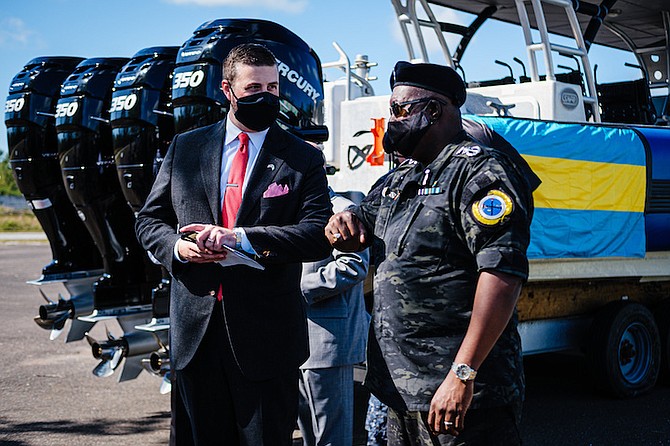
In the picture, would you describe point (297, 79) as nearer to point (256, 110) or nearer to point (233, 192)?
point (256, 110)

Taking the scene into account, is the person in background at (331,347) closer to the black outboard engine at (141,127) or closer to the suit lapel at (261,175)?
the suit lapel at (261,175)

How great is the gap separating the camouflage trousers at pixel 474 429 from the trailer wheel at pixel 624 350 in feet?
14.5

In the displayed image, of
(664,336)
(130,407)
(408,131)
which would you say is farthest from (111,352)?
(664,336)

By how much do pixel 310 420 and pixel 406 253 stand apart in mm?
2115

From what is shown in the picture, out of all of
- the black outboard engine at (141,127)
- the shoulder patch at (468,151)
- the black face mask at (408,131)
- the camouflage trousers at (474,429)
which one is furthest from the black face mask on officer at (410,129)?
the black outboard engine at (141,127)

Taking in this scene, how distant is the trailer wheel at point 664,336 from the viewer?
24.5ft

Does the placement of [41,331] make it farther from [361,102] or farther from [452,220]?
[452,220]

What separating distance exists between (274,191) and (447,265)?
0.84m

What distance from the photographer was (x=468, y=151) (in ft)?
8.98

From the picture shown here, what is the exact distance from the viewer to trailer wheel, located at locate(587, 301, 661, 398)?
22.6 feet

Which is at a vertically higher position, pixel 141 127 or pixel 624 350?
pixel 141 127

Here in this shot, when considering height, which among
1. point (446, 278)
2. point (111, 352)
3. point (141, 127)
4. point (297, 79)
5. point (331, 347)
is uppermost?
point (297, 79)

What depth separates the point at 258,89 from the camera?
332 cm

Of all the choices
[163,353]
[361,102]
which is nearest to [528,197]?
[163,353]
